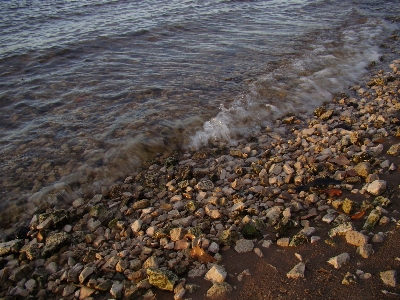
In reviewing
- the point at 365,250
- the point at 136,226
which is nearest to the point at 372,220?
the point at 365,250

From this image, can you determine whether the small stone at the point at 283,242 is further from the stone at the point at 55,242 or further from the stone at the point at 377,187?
the stone at the point at 55,242

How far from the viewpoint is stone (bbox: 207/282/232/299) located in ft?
10.4

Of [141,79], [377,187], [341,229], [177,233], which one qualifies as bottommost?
[177,233]

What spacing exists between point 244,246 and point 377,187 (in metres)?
1.95

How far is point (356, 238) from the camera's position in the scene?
348 centimetres

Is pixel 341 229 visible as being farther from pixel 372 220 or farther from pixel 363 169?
pixel 363 169

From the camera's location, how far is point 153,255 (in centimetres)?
379

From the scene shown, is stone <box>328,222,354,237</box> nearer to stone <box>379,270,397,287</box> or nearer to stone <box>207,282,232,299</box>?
stone <box>379,270,397,287</box>

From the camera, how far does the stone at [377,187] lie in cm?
419

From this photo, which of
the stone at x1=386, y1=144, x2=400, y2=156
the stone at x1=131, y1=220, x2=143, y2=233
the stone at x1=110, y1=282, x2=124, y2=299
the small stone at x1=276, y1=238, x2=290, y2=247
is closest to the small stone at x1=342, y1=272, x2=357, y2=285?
the small stone at x1=276, y1=238, x2=290, y2=247

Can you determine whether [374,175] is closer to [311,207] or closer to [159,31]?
[311,207]

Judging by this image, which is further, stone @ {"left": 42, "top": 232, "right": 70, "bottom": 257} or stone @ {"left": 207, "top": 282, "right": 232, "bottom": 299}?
stone @ {"left": 42, "top": 232, "right": 70, "bottom": 257}

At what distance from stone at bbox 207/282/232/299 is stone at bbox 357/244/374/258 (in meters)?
1.39

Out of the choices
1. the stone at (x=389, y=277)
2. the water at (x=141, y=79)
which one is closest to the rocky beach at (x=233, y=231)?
the stone at (x=389, y=277)
